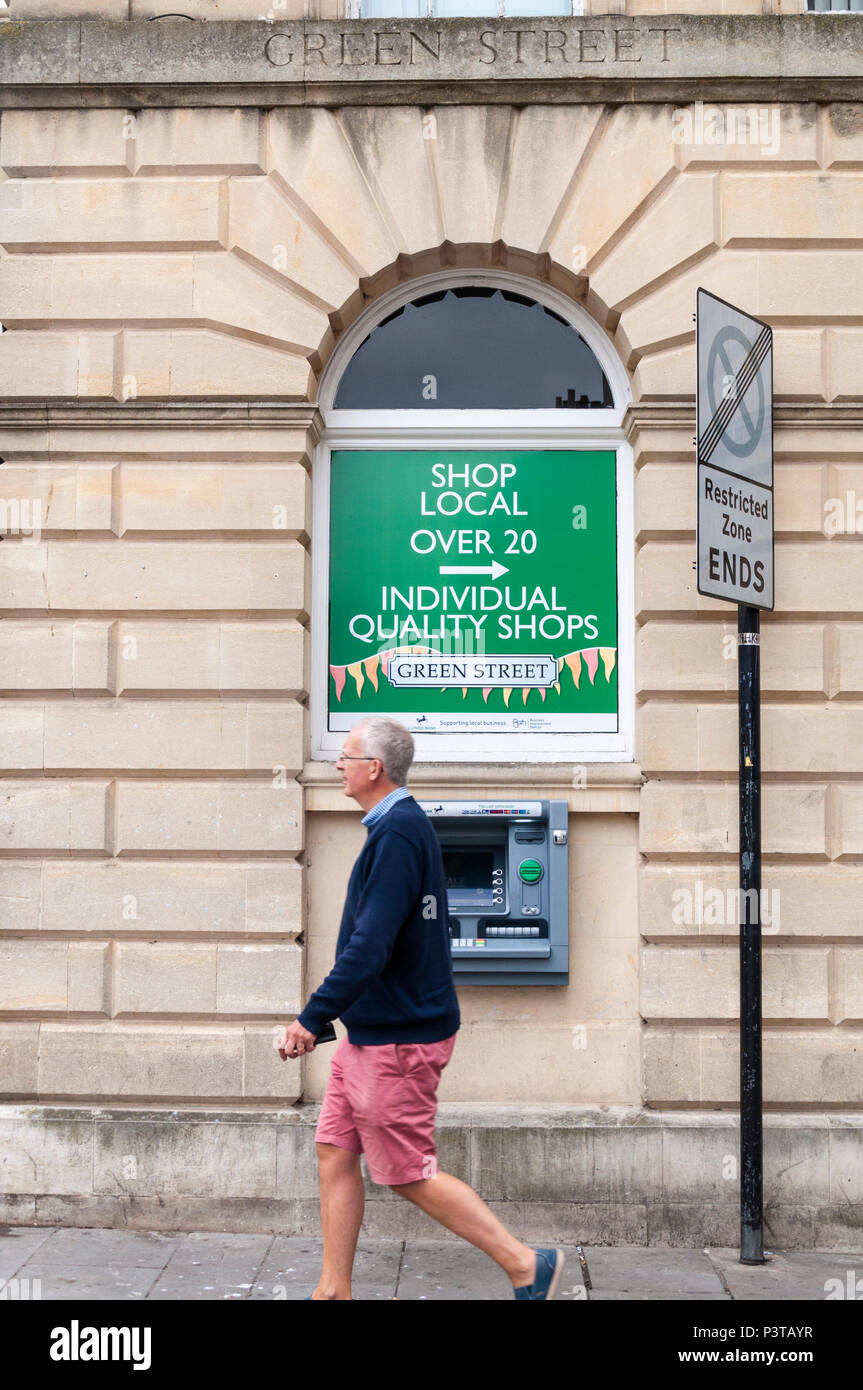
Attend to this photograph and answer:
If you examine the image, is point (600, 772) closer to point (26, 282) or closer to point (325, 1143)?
point (325, 1143)

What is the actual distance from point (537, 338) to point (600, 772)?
2316mm

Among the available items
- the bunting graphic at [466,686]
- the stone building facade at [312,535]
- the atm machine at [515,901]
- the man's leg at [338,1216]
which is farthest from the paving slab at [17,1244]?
the bunting graphic at [466,686]

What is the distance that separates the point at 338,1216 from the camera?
4.62 metres

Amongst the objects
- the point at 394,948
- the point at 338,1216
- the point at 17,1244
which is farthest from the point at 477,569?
the point at 17,1244

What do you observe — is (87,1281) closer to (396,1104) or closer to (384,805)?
(396,1104)

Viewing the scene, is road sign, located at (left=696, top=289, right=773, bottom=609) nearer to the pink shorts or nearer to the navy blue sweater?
the navy blue sweater

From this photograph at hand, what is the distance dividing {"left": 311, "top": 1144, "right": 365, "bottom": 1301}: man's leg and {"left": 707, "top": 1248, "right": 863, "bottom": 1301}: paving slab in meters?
1.71

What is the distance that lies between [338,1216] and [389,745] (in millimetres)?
1662

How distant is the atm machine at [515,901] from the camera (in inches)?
249

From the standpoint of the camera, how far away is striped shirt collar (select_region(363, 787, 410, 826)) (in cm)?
462

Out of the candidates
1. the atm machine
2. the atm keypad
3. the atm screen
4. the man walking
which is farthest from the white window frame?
the man walking

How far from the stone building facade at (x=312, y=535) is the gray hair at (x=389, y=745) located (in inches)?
67.1

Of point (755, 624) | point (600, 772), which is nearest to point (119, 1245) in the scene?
point (600, 772)

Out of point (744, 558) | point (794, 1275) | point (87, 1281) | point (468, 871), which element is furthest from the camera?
point (468, 871)
